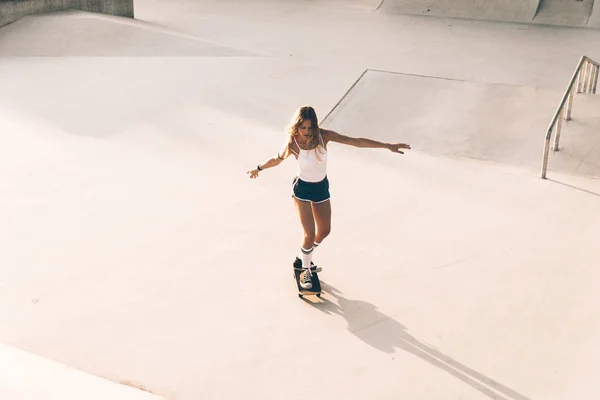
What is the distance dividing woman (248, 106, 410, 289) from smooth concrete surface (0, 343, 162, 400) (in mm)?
1728

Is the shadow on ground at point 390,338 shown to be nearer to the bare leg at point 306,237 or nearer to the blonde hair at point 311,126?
the bare leg at point 306,237

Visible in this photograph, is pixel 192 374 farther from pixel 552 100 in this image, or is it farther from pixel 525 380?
pixel 552 100

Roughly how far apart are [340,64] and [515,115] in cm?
349

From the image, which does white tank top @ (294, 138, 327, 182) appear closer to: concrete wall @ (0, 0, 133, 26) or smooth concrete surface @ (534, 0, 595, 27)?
concrete wall @ (0, 0, 133, 26)

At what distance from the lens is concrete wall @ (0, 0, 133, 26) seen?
13031mm

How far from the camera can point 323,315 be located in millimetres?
5512

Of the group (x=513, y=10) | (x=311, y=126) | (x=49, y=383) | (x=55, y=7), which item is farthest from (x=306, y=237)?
(x=513, y=10)

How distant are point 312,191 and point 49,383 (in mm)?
2303

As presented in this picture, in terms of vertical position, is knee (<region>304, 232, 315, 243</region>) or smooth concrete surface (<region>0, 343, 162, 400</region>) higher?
knee (<region>304, 232, 315, 243</region>)

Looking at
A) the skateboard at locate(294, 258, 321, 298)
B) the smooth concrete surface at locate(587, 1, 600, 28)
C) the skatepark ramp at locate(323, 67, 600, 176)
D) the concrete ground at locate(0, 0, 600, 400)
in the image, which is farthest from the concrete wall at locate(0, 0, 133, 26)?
the skateboard at locate(294, 258, 321, 298)

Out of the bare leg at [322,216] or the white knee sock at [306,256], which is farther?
the white knee sock at [306,256]

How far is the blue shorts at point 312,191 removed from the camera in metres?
5.40

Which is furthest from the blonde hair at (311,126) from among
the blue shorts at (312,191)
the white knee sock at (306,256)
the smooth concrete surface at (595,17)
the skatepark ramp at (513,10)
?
the smooth concrete surface at (595,17)

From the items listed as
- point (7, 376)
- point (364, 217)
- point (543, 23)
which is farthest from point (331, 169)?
point (543, 23)
